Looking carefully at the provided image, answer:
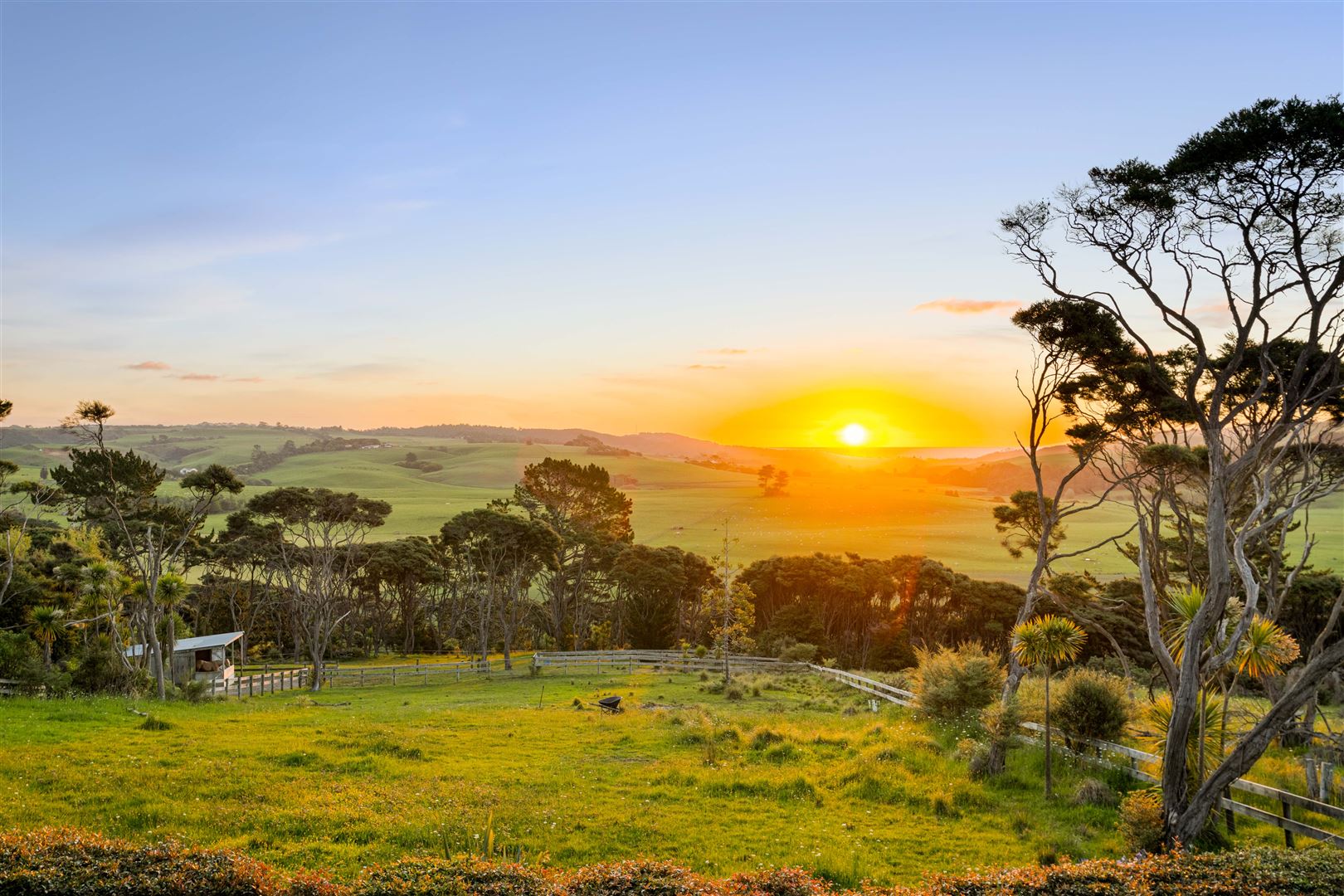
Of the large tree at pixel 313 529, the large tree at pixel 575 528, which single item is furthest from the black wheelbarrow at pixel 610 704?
the large tree at pixel 575 528

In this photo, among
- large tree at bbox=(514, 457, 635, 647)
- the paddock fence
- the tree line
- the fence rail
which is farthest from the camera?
large tree at bbox=(514, 457, 635, 647)

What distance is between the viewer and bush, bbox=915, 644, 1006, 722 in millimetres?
20062

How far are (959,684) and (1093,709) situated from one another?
4588mm

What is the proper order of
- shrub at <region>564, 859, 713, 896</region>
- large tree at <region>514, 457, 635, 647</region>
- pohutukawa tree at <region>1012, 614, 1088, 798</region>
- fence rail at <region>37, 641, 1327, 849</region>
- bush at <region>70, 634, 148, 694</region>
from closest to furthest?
shrub at <region>564, 859, 713, 896</region>
pohutukawa tree at <region>1012, 614, 1088, 798</region>
bush at <region>70, 634, 148, 694</region>
fence rail at <region>37, 641, 1327, 849</region>
large tree at <region>514, 457, 635, 647</region>

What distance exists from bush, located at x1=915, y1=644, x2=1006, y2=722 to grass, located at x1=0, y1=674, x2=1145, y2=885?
101 centimetres

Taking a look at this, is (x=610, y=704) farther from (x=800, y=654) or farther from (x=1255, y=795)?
(x=800, y=654)

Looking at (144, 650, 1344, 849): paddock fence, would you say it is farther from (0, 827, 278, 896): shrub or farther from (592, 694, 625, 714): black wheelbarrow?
(0, 827, 278, 896): shrub

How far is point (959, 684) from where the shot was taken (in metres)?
20.2

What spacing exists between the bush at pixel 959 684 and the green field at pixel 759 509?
187 ft

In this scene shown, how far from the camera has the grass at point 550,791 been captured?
35.4 feet

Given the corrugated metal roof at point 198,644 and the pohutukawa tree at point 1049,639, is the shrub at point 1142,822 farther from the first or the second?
the corrugated metal roof at point 198,644

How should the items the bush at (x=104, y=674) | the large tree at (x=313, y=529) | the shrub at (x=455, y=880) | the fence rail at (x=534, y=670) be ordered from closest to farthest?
1. the shrub at (x=455, y=880)
2. the bush at (x=104, y=674)
3. the fence rail at (x=534, y=670)
4. the large tree at (x=313, y=529)

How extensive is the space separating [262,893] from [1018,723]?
14.2 meters

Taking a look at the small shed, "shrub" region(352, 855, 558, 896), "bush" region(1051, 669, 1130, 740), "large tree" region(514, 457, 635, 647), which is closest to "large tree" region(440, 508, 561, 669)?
"large tree" region(514, 457, 635, 647)
